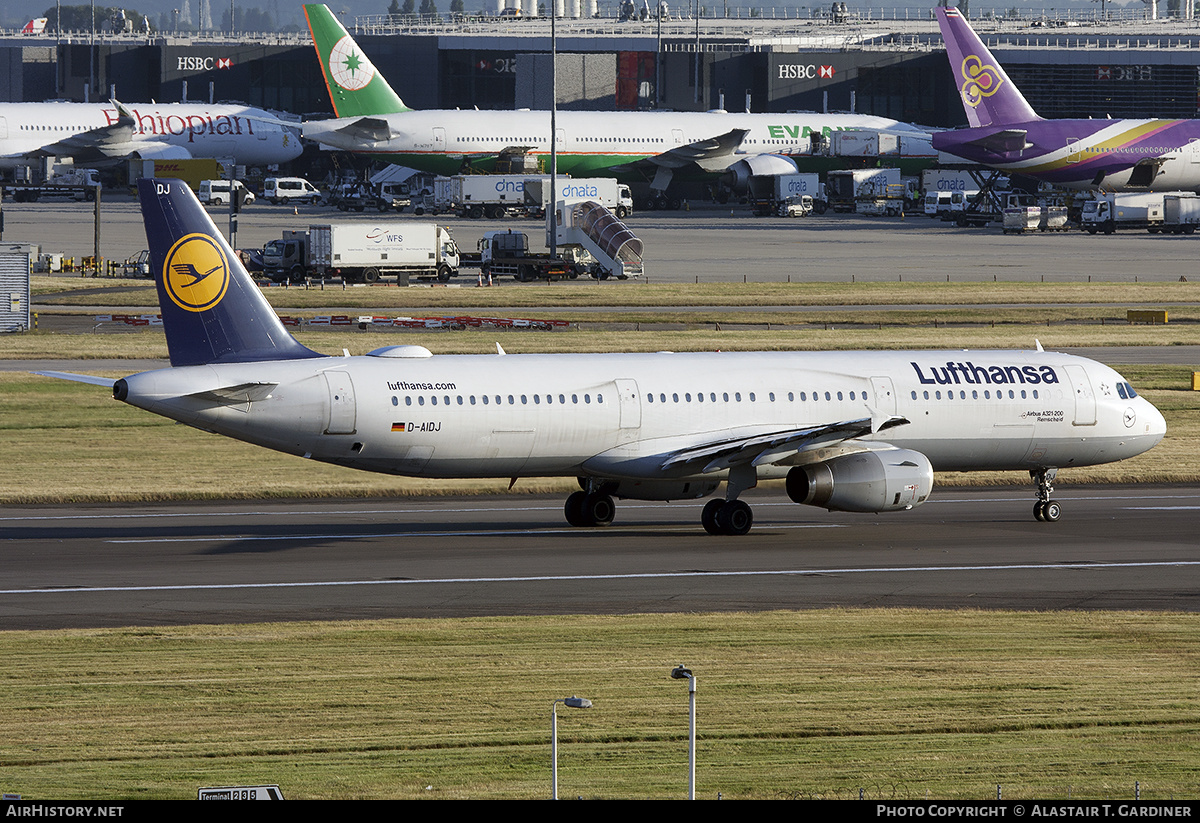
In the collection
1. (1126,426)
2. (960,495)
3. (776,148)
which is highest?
(776,148)

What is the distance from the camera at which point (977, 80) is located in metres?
124

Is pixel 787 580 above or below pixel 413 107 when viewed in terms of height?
below

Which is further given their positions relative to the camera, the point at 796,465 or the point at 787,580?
the point at 796,465

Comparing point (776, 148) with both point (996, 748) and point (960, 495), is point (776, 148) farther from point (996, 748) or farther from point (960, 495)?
point (996, 748)

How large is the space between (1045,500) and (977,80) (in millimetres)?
90771

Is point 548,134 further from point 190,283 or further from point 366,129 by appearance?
point 190,283

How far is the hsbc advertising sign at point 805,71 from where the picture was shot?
186500 mm

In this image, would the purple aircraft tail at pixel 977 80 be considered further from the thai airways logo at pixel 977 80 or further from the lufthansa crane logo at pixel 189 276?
the lufthansa crane logo at pixel 189 276

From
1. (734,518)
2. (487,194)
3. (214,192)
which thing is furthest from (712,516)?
(214,192)

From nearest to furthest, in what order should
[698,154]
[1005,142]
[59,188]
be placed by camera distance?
[1005,142], [698,154], [59,188]

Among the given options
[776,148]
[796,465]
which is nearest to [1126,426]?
[796,465]

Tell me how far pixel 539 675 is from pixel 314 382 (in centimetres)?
1247

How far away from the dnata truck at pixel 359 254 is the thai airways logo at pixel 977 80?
160 feet

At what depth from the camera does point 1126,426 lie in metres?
39.3
